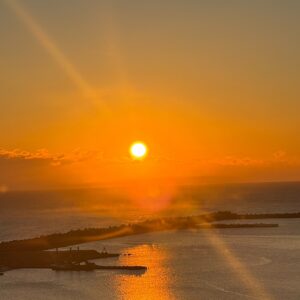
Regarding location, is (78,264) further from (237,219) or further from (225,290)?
(237,219)

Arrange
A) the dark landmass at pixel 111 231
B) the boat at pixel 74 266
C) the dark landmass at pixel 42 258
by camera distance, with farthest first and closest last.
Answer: the dark landmass at pixel 111 231
the dark landmass at pixel 42 258
the boat at pixel 74 266

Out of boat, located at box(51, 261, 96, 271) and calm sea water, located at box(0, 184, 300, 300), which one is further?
boat, located at box(51, 261, 96, 271)

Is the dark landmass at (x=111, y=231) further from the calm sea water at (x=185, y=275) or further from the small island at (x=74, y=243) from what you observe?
the calm sea water at (x=185, y=275)

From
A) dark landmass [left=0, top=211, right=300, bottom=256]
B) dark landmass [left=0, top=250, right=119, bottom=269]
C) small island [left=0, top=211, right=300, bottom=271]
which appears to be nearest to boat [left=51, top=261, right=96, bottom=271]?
small island [left=0, top=211, right=300, bottom=271]

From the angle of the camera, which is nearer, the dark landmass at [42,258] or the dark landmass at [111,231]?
the dark landmass at [42,258]

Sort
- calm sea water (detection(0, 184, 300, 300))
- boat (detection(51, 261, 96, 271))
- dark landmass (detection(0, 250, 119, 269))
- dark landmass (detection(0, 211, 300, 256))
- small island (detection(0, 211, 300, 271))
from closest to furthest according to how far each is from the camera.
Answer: calm sea water (detection(0, 184, 300, 300)) → boat (detection(51, 261, 96, 271)) → dark landmass (detection(0, 250, 119, 269)) → small island (detection(0, 211, 300, 271)) → dark landmass (detection(0, 211, 300, 256))

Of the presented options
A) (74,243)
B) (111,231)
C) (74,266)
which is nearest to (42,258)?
(74,266)

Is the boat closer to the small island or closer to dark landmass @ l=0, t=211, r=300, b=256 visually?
the small island

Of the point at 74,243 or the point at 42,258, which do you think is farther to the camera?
the point at 74,243

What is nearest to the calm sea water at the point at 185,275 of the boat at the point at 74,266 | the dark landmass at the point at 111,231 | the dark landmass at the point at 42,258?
the boat at the point at 74,266

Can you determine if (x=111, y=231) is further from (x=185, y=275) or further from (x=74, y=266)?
(x=185, y=275)
